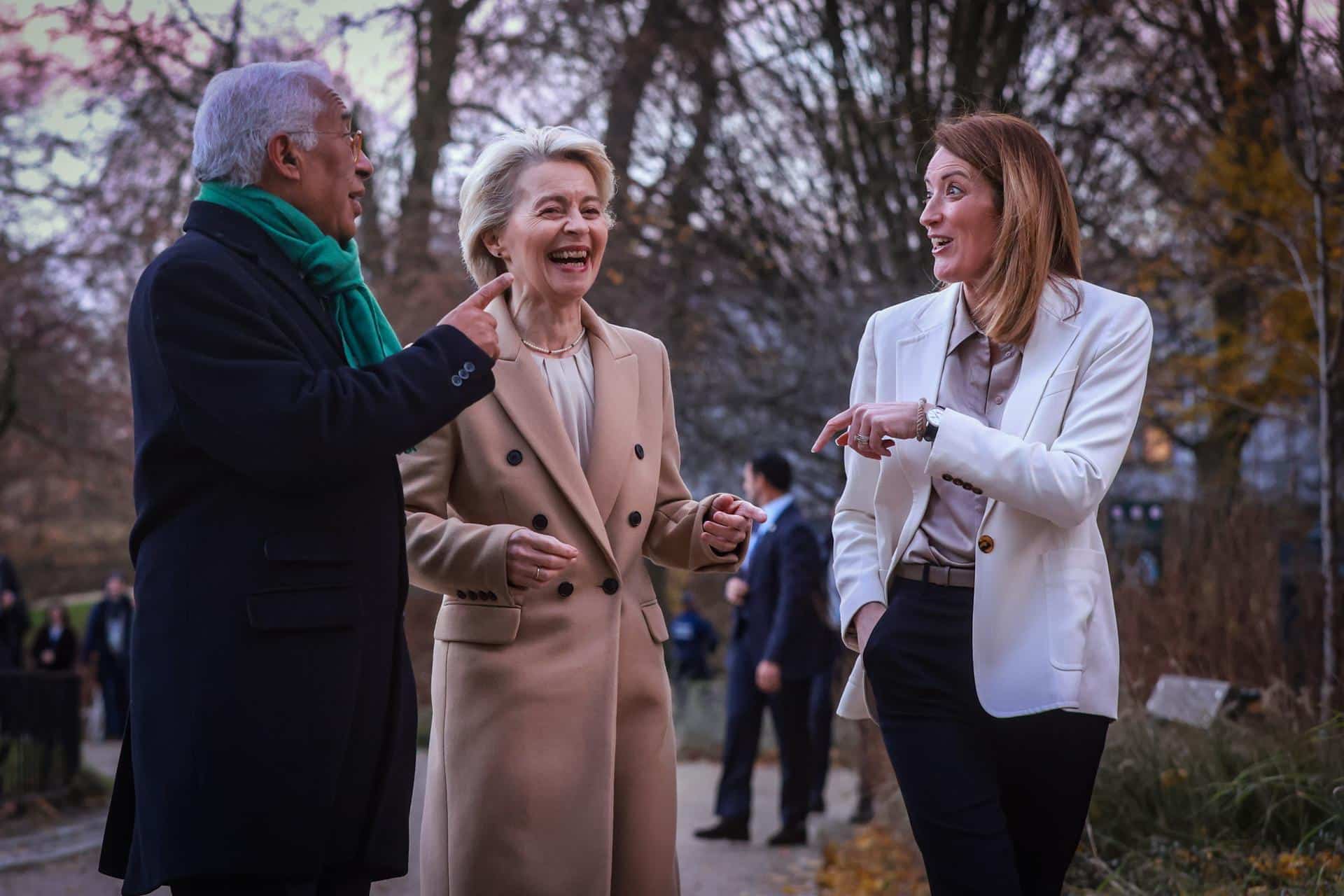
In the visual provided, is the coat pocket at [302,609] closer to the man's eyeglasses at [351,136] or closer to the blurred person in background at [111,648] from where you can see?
the man's eyeglasses at [351,136]

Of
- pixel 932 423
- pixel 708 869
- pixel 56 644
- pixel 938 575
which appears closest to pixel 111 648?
pixel 56 644

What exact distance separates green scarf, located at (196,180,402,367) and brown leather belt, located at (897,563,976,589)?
120 centimetres

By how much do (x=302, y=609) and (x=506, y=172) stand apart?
4.36 ft

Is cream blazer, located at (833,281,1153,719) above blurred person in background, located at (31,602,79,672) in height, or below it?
above

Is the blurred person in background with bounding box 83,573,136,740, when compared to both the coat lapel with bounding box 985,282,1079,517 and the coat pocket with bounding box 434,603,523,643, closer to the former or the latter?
the coat pocket with bounding box 434,603,523,643

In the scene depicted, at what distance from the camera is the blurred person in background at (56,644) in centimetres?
1719

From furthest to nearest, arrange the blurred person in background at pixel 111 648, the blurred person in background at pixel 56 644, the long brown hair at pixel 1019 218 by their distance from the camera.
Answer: the blurred person in background at pixel 111 648
the blurred person in background at pixel 56 644
the long brown hair at pixel 1019 218

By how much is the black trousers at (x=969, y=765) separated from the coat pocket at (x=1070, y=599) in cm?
13

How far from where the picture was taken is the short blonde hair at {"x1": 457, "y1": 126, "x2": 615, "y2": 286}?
354 cm

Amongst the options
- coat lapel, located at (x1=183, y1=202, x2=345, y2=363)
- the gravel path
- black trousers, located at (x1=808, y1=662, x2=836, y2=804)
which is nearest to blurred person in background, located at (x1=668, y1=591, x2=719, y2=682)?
the gravel path

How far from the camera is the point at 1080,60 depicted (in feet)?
41.9

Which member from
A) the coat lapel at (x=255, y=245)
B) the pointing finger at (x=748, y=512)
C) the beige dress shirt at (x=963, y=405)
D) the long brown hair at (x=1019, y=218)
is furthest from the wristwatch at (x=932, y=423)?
the coat lapel at (x=255, y=245)

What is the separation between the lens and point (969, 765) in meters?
3.12

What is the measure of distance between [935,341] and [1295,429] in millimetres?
14821
